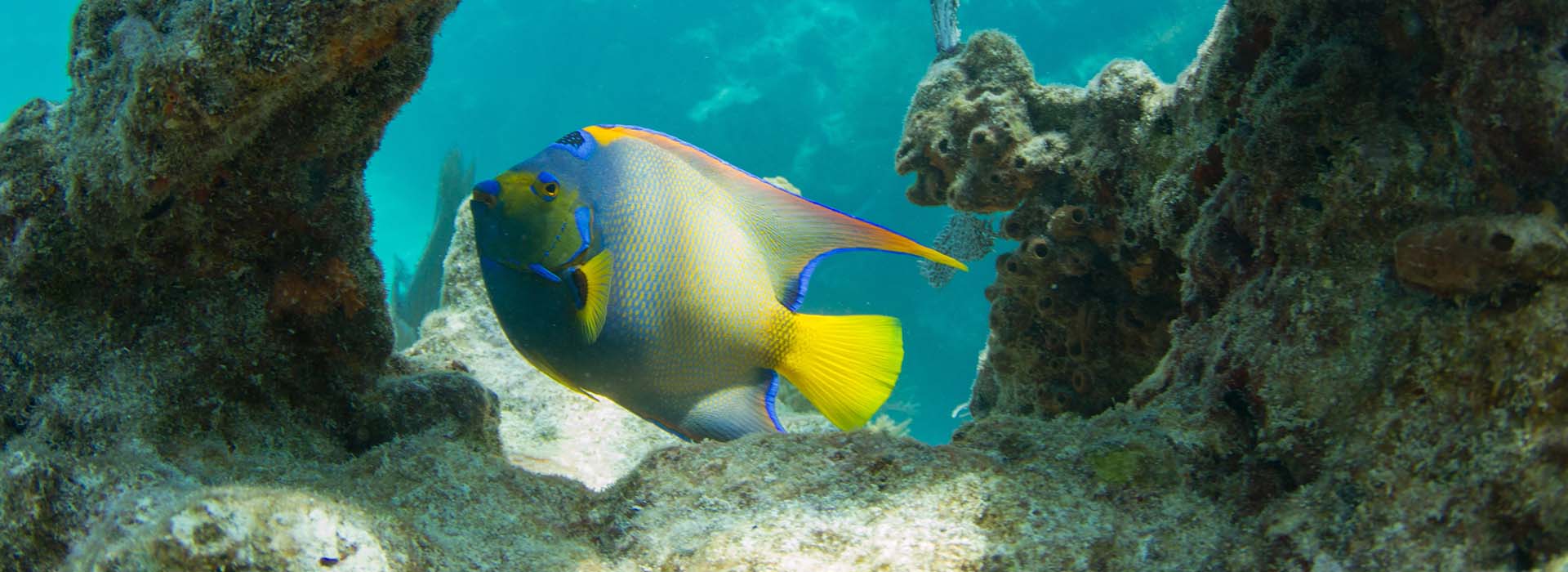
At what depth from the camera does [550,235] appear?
1508 millimetres

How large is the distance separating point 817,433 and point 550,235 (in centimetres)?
70

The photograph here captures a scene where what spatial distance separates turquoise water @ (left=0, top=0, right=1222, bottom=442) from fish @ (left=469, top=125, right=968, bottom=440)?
11.5 metres

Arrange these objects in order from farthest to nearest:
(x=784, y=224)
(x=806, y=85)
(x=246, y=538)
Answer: (x=806, y=85), (x=784, y=224), (x=246, y=538)

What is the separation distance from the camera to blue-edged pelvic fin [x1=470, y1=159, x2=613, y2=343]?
4.94 ft

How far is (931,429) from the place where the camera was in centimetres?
2075

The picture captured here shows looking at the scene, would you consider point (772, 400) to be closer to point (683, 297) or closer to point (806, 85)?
point (683, 297)

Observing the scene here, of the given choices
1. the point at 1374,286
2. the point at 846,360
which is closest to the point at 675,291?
the point at 846,360

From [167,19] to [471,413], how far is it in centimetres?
108

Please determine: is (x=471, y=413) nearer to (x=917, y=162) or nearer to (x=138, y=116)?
(x=138, y=116)

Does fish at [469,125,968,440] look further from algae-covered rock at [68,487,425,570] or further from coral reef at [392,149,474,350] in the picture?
coral reef at [392,149,474,350]

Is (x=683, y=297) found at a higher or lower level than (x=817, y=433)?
higher

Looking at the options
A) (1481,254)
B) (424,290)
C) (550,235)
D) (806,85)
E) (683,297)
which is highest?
(806,85)

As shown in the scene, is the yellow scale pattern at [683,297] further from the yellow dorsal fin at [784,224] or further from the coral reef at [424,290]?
the coral reef at [424,290]

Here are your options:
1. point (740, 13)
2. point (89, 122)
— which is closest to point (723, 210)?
point (89, 122)
